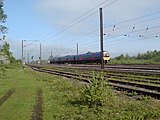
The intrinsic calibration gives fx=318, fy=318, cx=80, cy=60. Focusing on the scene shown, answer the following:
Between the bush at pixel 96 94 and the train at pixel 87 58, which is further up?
the train at pixel 87 58

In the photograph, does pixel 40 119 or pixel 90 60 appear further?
pixel 90 60

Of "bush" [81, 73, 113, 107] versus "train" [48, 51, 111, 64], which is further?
"train" [48, 51, 111, 64]

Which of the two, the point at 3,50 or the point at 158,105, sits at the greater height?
the point at 3,50

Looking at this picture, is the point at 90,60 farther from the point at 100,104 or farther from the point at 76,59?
the point at 100,104

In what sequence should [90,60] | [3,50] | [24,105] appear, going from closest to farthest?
1. [24,105]
2. [3,50]
3. [90,60]

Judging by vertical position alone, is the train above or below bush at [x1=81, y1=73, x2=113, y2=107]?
above

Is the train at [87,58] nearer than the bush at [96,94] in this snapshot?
No

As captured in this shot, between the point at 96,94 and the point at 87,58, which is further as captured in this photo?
the point at 87,58

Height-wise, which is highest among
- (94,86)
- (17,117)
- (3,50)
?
(3,50)

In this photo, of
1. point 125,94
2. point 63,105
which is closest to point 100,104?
point 63,105

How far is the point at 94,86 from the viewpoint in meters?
13.1

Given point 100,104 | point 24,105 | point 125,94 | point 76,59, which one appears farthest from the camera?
point 76,59

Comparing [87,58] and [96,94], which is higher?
[87,58]

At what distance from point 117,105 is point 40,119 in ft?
11.7
